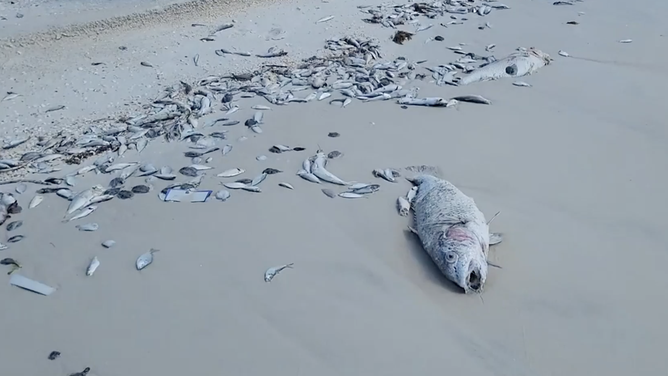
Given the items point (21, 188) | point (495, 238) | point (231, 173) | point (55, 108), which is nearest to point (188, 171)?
point (231, 173)

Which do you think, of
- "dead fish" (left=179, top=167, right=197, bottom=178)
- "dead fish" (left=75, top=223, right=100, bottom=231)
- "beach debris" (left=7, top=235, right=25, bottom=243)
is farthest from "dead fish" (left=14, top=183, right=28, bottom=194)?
"dead fish" (left=179, top=167, right=197, bottom=178)

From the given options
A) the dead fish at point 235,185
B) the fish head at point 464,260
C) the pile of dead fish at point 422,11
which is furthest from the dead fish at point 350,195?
the pile of dead fish at point 422,11

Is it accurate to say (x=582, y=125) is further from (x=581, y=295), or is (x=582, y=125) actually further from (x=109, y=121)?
(x=109, y=121)

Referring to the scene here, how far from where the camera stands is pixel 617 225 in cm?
325

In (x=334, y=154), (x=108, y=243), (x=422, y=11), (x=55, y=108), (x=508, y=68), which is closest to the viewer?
(x=108, y=243)

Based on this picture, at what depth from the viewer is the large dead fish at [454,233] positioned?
274 cm

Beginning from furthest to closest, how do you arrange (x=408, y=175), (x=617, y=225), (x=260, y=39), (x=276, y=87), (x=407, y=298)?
1. (x=260, y=39)
2. (x=276, y=87)
3. (x=408, y=175)
4. (x=617, y=225)
5. (x=407, y=298)

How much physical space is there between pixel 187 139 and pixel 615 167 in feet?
A: 8.37

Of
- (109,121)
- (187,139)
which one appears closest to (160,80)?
(109,121)

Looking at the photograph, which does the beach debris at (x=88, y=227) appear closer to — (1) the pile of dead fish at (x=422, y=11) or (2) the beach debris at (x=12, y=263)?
(2) the beach debris at (x=12, y=263)

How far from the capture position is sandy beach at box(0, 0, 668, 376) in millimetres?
2547

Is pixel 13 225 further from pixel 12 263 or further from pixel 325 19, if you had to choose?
pixel 325 19

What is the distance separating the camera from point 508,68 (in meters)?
4.83

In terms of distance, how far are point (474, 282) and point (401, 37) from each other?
10.3 feet
